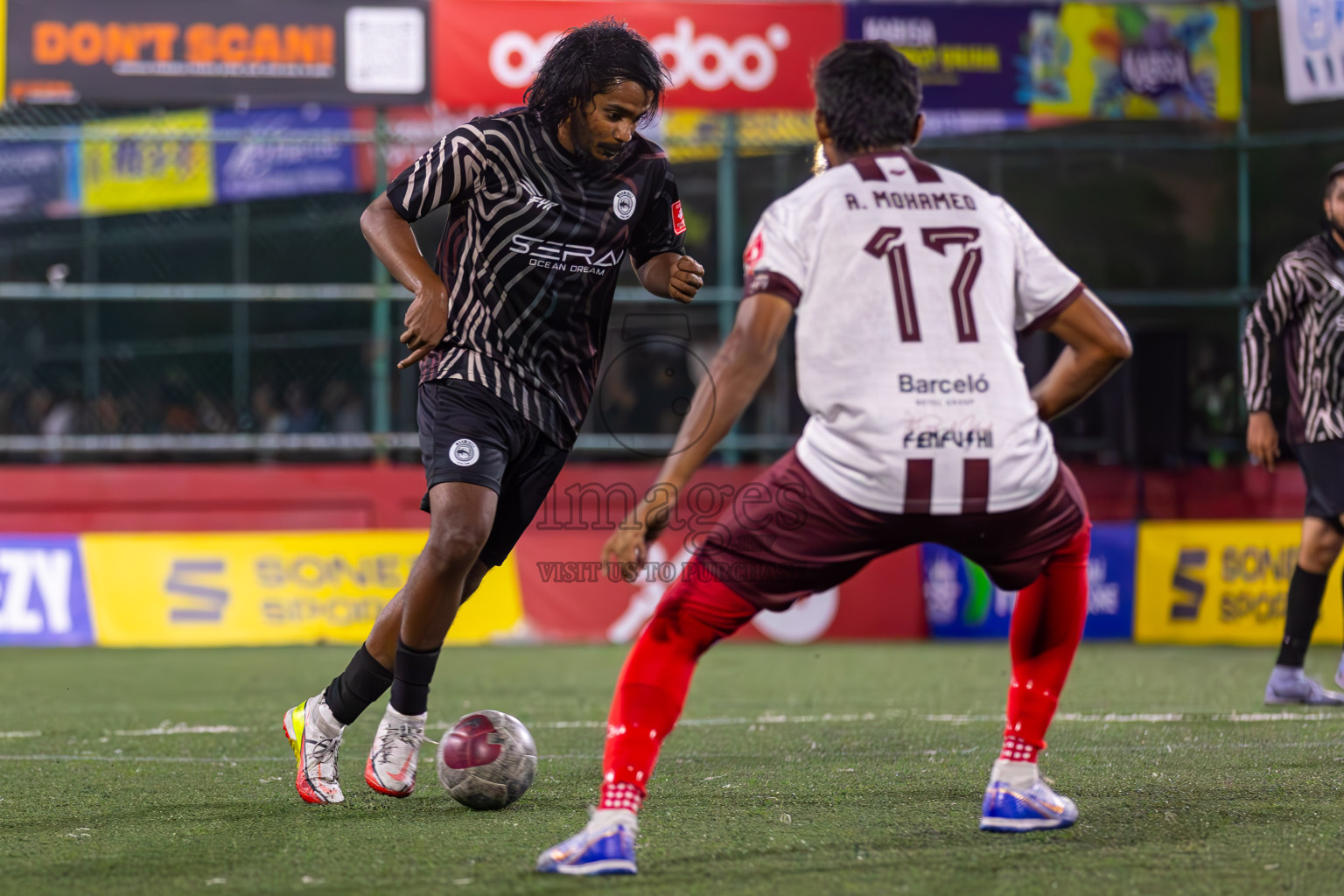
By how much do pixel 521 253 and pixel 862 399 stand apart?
152 cm

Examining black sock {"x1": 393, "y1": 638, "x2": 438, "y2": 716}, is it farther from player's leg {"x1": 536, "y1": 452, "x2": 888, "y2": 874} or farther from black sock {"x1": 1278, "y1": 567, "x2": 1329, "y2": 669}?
black sock {"x1": 1278, "y1": 567, "x2": 1329, "y2": 669}

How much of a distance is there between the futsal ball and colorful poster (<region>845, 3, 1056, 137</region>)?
359 inches

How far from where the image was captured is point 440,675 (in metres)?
8.96

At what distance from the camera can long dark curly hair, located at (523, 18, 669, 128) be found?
451 cm

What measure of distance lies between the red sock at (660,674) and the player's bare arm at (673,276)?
48.4 inches

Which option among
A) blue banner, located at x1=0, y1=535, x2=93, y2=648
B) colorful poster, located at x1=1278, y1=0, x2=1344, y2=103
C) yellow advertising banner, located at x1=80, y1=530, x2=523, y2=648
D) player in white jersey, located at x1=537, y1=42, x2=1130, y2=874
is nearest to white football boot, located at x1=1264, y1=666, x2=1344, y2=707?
player in white jersey, located at x1=537, y1=42, x2=1130, y2=874

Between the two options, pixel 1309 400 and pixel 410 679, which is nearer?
pixel 410 679

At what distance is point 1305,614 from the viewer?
7078 millimetres

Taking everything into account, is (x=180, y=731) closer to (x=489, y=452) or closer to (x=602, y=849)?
(x=489, y=452)

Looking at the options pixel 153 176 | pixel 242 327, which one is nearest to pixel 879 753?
pixel 242 327

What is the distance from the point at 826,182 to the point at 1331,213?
4392mm

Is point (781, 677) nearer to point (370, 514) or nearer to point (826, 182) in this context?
point (370, 514)

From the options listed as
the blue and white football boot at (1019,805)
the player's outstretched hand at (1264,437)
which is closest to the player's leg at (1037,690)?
the blue and white football boot at (1019,805)

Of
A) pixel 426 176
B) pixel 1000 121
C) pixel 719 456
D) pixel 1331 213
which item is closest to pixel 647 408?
pixel 719 456
